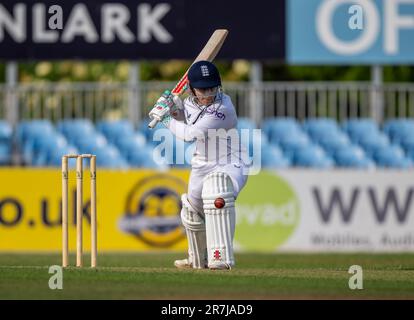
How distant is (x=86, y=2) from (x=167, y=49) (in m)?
1.36

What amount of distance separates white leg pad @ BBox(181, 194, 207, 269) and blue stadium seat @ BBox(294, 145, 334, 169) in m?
7.89

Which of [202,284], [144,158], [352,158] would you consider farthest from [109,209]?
[202,284]

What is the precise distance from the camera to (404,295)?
888 centimetres

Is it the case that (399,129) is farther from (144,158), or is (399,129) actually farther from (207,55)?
(207,55)

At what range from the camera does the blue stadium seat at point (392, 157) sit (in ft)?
60.7

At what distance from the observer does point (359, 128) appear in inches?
736

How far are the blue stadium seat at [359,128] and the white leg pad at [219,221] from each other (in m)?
8.69

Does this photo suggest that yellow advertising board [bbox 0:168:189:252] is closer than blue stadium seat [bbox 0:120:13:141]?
Yes

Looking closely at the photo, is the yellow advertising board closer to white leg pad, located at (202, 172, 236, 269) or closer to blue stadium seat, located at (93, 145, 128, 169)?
blue stadium seat, located at (93, 145, 128, 169)

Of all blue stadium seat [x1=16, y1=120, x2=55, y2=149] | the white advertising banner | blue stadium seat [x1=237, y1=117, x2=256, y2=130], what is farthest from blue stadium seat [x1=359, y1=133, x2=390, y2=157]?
blue stadium seat [x1=16, y1=120, x2=55, y2=149]

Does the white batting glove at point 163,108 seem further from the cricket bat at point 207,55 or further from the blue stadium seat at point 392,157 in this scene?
the blue stadium seat at point 392,157

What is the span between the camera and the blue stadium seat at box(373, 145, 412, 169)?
18516mm

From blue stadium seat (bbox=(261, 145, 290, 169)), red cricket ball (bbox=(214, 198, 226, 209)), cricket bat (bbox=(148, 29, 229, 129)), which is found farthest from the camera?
blue stadium seat (bbox=(261, 145, 290, 169))

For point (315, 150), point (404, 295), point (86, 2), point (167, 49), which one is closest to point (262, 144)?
point (315, 150)
